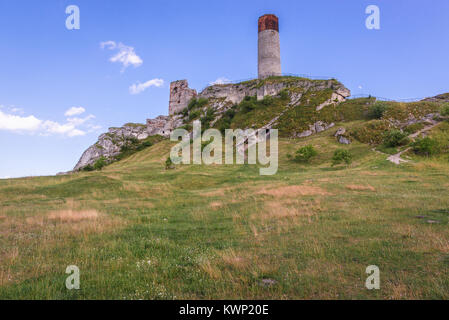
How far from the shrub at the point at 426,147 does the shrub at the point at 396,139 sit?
3.60 m

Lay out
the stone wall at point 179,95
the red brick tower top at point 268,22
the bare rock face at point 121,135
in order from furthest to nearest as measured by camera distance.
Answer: the stone wall at point 179,95 < the bare rock face at point 121,135 < the red brick tower top at point 268,22

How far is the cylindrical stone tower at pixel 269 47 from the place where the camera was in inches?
3676

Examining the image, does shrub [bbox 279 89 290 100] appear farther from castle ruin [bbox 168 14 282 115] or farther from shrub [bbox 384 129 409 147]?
shrub [bbox 384 129 409 147]

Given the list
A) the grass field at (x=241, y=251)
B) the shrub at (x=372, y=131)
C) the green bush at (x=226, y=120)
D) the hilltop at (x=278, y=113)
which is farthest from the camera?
the green bush at (x=226, y=120)

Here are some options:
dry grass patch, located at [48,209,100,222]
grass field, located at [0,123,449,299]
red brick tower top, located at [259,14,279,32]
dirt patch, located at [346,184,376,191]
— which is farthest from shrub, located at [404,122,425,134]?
red brick tower top, located at [259,14,279,32]

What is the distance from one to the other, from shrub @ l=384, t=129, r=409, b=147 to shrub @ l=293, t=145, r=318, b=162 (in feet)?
44.1

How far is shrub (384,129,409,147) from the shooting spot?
47.5 m

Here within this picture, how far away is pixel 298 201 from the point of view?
1819 cm

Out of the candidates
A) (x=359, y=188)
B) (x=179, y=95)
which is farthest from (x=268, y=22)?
(x=359, y=188)

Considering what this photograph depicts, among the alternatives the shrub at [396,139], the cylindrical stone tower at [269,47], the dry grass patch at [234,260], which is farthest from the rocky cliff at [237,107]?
the dry grass patch at [234,260]

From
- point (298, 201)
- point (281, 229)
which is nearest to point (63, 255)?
point (281, 229)
